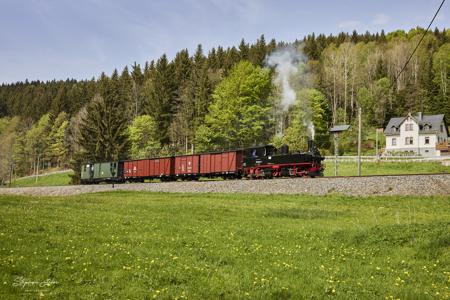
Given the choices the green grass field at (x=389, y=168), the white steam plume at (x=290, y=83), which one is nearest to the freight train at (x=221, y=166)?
the green grass field at (x=389, y=168)

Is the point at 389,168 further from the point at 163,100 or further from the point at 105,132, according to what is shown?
the point at 163,100

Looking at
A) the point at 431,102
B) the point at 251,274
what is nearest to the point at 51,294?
the point at 251,274

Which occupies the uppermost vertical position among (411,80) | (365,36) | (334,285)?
(365,36)

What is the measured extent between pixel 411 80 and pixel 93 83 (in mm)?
107775

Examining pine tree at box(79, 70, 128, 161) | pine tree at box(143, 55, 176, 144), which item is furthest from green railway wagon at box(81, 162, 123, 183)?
pine tree at box(143, 55, 176, 144)

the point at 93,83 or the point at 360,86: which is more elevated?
the point at 93,83

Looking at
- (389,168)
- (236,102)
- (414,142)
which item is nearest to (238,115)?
(236,102)

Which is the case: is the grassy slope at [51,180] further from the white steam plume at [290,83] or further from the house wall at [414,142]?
the house wall at [414,142]

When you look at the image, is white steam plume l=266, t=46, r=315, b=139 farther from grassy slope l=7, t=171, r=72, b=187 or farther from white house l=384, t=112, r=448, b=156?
grassy slope l=7, t=171, r=72, b=187

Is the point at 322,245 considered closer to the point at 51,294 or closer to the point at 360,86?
the point at 51,294

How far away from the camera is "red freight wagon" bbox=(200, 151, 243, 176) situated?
41.1 metres

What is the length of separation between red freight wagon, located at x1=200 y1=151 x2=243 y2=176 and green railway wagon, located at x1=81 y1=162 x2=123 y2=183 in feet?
48.8

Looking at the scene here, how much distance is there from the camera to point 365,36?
14775 cm

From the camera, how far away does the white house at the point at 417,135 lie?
76062 mm
